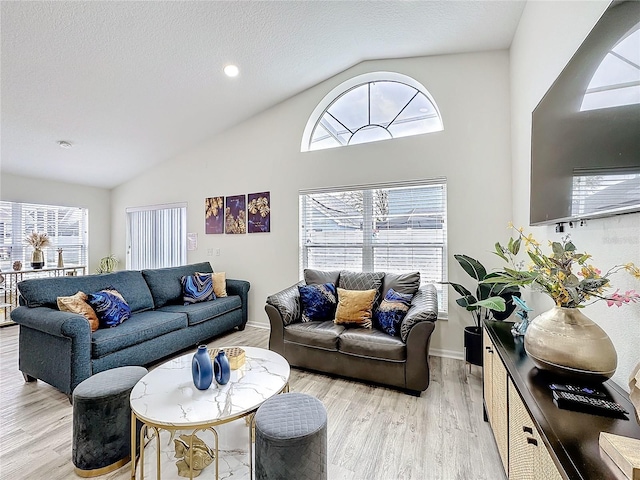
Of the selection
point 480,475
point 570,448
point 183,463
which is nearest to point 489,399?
point 480,475

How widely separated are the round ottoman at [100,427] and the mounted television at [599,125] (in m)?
2.57

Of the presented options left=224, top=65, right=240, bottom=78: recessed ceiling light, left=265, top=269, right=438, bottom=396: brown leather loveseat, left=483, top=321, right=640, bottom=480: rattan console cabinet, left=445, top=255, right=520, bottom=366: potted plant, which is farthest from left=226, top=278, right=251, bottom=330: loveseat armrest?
left=483, top=321, right=640, bottom=480: rattan console cabinet

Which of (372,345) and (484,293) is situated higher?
(484,293)

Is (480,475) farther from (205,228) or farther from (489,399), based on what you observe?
(205,228)

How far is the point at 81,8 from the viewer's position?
7.77ft

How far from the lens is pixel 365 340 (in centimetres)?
254

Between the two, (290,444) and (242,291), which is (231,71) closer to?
(242,291)

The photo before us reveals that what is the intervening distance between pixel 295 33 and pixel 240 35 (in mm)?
538

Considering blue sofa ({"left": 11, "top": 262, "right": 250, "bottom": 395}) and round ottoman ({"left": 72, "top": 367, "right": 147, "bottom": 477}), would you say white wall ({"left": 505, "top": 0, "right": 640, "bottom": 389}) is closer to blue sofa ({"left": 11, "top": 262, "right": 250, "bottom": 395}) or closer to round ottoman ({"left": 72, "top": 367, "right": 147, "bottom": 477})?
round ottoman ({"left": 72, "top": 367, "right": 147, "bottom": 477})

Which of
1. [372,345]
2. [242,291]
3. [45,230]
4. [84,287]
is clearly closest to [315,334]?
[372,345]

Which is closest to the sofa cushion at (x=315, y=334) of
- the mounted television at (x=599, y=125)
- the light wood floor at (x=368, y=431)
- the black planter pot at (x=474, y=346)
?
the light wood floor at (x=368, y=431)

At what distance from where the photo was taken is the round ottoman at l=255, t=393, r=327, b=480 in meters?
1.28

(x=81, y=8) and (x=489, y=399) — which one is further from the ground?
(x=81, y=8)

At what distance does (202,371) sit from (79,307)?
1758mm
